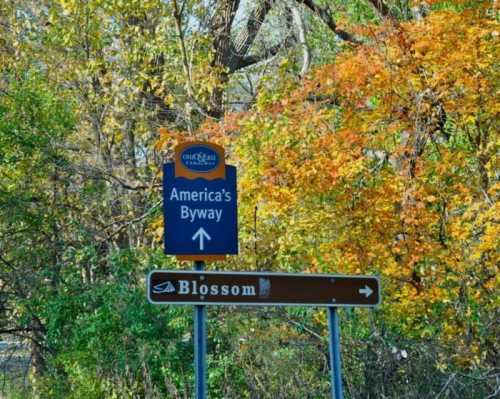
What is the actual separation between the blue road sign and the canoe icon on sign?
220mm

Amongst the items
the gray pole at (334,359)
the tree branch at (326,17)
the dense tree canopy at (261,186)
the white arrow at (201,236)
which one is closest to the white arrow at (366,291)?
the gray pole at (334,359)

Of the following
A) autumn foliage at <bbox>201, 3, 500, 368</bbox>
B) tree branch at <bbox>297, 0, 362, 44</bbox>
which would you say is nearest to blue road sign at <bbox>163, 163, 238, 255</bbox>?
autumn foliage at <bbox>201, 3, 500, 368</bbox>

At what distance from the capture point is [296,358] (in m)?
8.87

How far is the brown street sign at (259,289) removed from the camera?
5.32 meters

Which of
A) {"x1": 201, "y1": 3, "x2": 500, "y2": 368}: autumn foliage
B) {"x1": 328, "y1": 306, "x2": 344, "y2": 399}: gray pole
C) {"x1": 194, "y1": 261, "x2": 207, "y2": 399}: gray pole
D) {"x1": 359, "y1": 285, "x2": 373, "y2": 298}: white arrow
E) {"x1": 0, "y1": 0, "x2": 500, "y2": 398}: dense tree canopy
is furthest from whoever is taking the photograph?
{"x1": 201, "y1": 3, "x2": 500, "y2": 368}: autumn foliage

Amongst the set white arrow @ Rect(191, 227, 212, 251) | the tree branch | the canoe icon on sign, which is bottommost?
the canoe icon on sign

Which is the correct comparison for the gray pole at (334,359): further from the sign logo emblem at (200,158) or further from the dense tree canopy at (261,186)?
the dense tree canopy at (261,186)

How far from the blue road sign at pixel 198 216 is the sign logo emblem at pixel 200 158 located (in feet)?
0.27

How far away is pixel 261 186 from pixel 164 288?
6.03 m

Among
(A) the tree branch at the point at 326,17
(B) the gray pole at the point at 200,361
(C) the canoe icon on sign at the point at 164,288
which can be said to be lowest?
(B) the gray pole at the point at 200,361

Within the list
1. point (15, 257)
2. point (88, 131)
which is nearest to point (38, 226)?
point (15, 257)

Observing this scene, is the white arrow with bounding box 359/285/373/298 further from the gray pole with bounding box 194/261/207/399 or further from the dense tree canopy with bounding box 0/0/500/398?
the dense tree canopy with bounding box 0/0/500/398

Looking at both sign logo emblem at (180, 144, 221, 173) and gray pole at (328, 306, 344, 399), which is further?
sign logo emblem at (180, 144, 221, 173)

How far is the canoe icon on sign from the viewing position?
5277 millimetres
